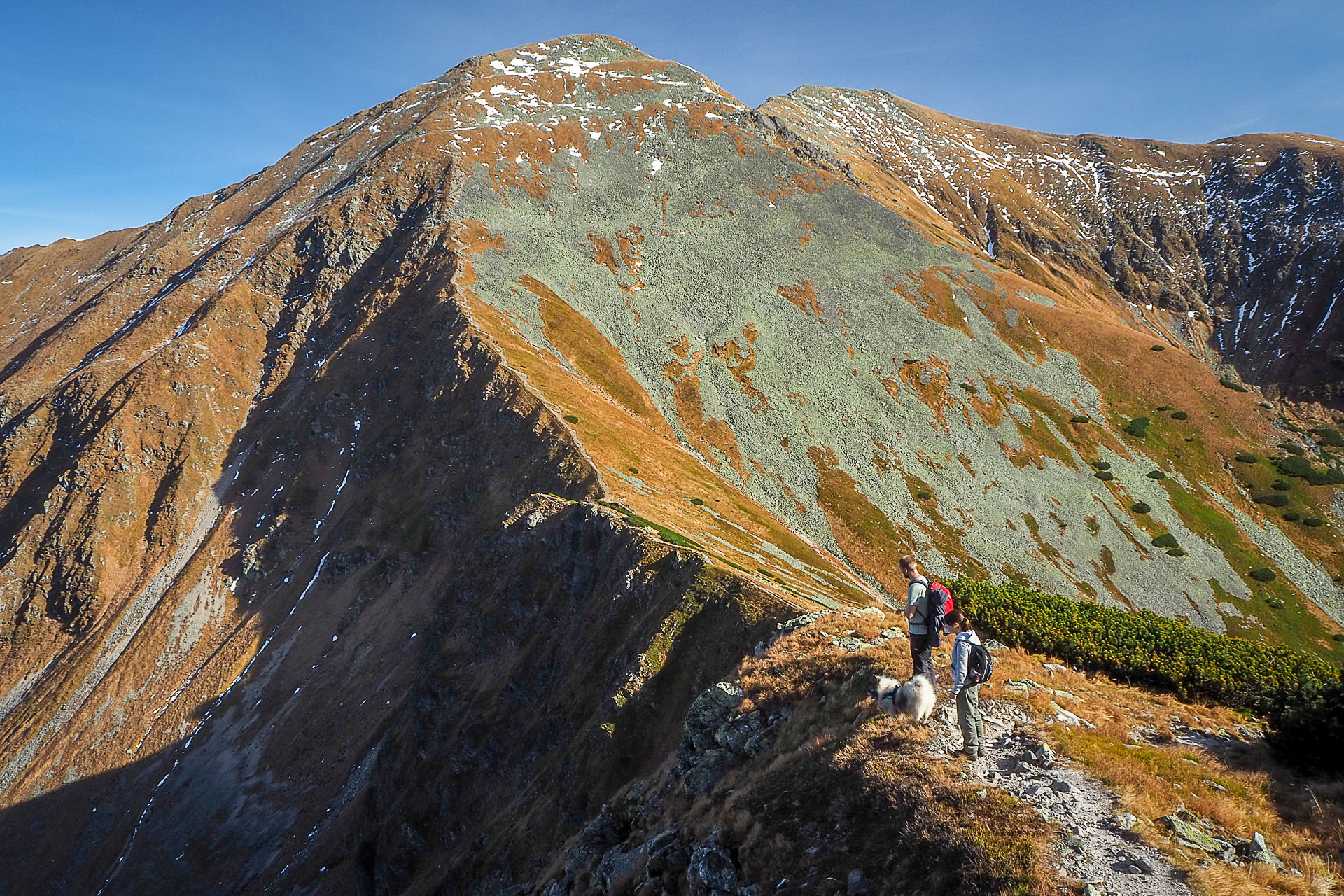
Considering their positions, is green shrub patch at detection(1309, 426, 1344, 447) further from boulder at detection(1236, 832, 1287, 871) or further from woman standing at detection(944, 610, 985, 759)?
woman standing at detection(944, 610, 985, 759)

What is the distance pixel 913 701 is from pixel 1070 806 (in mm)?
3509

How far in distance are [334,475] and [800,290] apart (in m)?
80.5

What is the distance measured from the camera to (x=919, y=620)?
48.7 ft

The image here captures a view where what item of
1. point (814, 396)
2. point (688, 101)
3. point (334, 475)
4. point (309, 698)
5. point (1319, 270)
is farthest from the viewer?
point (1319, 270)

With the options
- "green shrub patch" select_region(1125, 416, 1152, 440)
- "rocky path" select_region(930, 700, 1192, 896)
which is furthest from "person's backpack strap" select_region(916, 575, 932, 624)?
"green shrub patch" select_region(1125, 416, 1152, 440)

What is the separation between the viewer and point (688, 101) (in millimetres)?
154625

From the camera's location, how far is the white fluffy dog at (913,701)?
1443cm

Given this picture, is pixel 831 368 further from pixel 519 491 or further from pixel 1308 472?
pixel 1308 472

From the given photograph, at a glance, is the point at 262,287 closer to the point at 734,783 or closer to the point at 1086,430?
the point at 734,783

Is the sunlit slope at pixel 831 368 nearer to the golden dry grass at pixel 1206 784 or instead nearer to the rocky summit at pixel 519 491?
the rocky summit at pixel 519 491

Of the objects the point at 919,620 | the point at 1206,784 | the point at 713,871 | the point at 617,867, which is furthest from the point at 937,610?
the point at 617,867

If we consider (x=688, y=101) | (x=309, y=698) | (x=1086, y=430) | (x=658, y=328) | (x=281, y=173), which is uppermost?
(x=688, y=101)

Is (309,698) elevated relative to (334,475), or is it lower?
lower

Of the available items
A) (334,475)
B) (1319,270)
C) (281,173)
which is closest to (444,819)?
(334,475)
